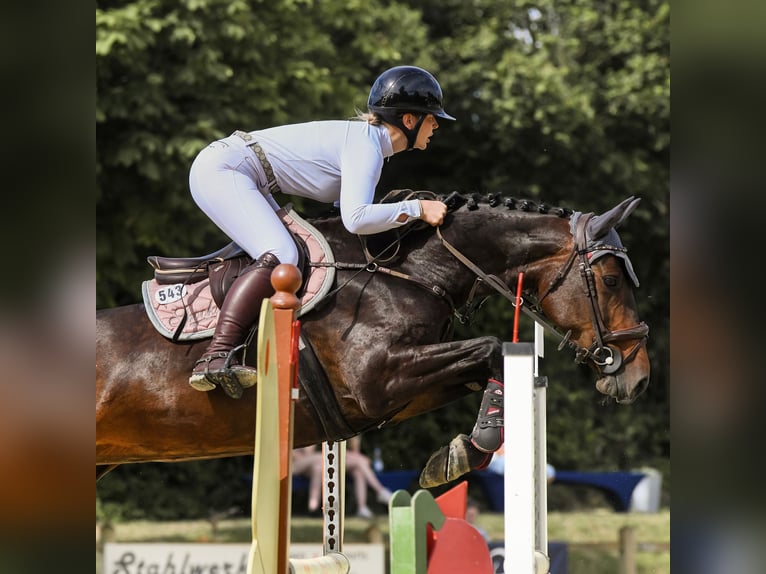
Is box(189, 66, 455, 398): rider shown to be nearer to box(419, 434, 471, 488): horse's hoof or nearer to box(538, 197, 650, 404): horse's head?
box(538, 197, 650, 404): horse's head

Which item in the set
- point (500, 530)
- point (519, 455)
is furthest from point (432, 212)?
point (500, 530)

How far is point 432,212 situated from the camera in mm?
3814

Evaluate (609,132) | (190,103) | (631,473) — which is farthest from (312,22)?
(631,473)

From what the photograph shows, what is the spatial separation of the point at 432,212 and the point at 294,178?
528 mm

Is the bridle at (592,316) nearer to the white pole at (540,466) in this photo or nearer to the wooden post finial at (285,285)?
the white pole at (540,466)

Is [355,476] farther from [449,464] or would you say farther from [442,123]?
[449,464]

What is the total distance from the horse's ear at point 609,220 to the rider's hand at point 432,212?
0.55 meters

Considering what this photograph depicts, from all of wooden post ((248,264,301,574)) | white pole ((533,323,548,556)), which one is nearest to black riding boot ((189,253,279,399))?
wooden post ((248,264,301,574))

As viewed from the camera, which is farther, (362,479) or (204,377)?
(362,479)

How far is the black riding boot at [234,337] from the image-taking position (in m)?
3.49

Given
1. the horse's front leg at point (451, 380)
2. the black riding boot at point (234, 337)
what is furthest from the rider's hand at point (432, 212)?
the black riding boot at point (234, 337)
